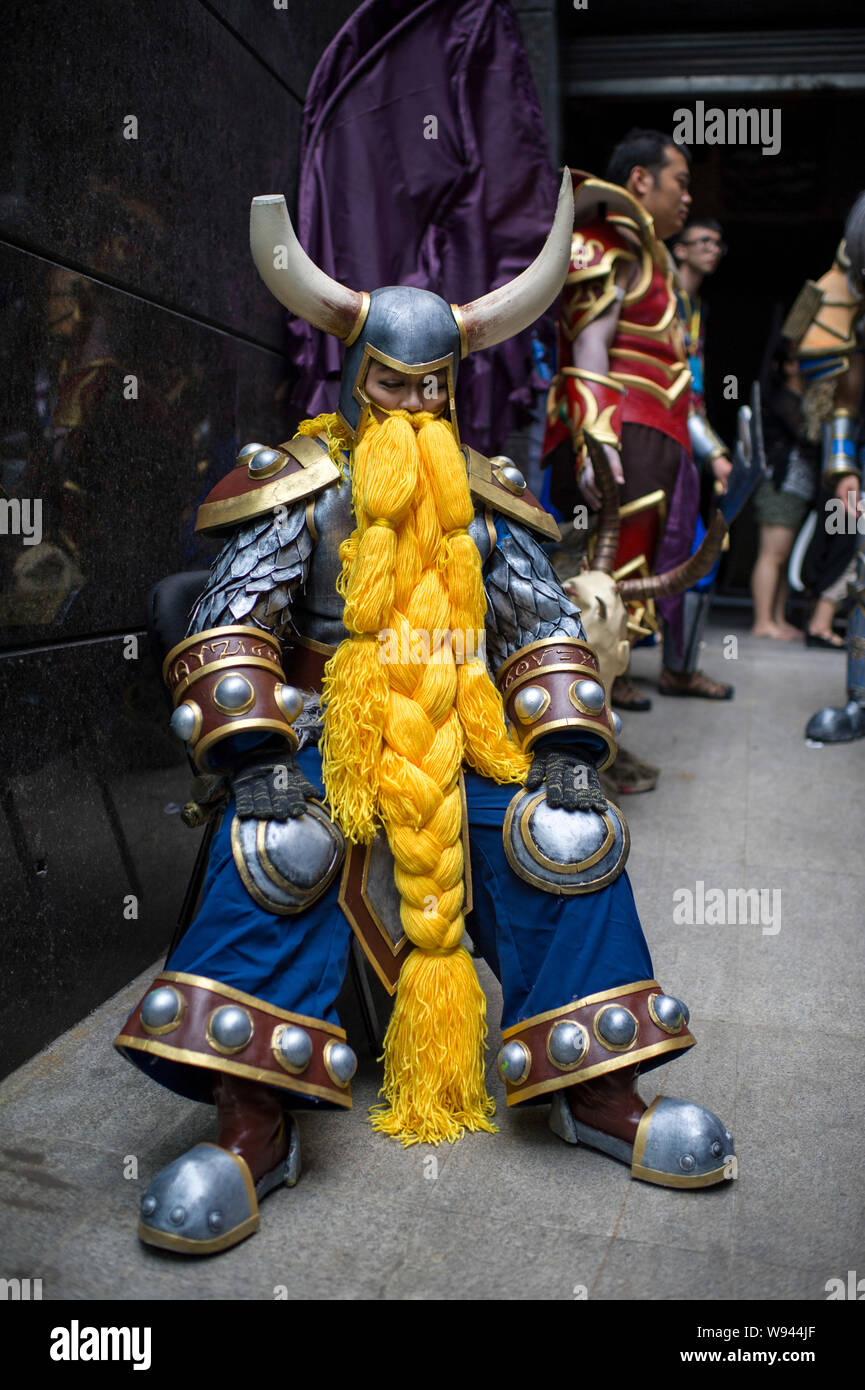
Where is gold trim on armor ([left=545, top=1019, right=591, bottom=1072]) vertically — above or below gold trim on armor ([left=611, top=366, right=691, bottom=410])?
below

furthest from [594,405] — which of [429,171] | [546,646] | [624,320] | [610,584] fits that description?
[546,646]

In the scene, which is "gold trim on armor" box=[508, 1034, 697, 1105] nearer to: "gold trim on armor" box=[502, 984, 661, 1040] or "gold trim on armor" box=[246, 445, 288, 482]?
"gold trim on armor" box=[502, 984, 661, 1040]

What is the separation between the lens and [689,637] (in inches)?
241

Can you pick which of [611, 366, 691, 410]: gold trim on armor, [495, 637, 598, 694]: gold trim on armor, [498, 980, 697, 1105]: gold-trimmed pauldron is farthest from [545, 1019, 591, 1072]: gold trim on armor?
[611, 366, 691, 410]: gold trim on armor

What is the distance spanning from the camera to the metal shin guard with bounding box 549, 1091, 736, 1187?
6.66 feet

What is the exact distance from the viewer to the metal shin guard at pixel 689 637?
594 cm

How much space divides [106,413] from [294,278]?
0.79 metres

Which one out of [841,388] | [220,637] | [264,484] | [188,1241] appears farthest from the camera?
[841,388]

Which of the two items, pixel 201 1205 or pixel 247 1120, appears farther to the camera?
pixel 247 1120

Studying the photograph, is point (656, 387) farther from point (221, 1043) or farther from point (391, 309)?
point (221, 1043)

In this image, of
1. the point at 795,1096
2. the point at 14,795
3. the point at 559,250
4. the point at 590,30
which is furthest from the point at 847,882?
the point at 590,30

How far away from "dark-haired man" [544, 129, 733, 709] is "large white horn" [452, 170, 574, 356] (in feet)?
7.43

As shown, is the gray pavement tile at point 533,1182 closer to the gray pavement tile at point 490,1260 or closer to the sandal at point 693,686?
the gray pavement tile at point 490,1260

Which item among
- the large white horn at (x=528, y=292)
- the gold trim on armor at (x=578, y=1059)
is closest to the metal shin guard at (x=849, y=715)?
the large white horn at (x=528, y=292)
